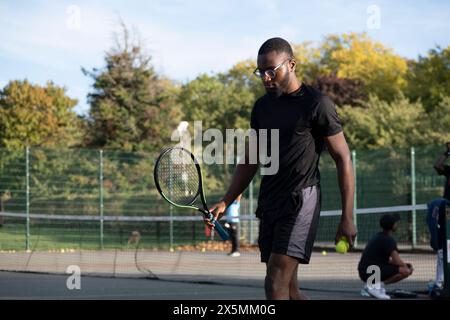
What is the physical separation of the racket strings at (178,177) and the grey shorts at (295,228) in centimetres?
95

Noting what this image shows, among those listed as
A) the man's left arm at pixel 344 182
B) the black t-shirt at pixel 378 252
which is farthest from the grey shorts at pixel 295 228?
the black t-shirt at pixel 378 252

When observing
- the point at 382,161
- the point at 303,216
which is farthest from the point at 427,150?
the point at 303,216

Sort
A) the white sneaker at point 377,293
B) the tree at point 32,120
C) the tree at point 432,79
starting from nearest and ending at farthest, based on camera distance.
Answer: the white sneaker at point 377,293 < the tree at point 432,79 < the tree at point 32,120

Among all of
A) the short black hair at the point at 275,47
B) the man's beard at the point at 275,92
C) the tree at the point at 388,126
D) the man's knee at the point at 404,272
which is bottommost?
the man's knee at the point at 404,272

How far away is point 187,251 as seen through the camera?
19.8m

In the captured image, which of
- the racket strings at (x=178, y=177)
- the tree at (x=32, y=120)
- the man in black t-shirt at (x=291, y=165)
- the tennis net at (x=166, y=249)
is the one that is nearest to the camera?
the man in black t-shirt at (x=291, y=165)

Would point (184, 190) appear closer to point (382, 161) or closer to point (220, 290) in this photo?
point (220, 290)

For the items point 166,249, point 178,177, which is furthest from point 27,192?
point 178,177

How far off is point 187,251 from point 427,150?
248 inches

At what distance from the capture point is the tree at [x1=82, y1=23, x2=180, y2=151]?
29.3m

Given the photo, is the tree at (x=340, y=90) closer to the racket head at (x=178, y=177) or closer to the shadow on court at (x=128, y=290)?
the shadow on court at (x=128, y=290)

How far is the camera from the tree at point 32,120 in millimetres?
33562

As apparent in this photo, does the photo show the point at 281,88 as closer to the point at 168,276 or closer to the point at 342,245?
the point at 342,245

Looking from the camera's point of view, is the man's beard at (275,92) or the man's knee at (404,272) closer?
the man's beard at (275,92)
